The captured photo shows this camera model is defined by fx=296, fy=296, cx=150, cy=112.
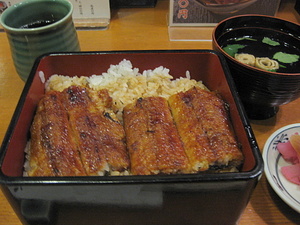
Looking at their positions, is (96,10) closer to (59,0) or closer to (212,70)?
(59,0)

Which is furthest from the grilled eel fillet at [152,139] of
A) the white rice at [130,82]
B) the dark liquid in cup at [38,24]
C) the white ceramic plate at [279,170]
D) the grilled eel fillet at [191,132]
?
the dark liquid in cup at [38,24]

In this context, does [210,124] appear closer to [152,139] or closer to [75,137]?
[152,139]

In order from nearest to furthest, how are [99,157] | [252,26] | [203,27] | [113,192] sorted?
[113,192] → [99,157] → [252,26] → [203,27]

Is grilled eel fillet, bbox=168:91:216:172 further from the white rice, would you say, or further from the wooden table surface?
the wooden table surface

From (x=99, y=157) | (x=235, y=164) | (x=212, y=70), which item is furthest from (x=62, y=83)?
(x=235, y=164)

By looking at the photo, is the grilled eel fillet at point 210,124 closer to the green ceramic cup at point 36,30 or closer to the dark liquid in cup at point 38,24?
the green ceramic cup at point 36,30

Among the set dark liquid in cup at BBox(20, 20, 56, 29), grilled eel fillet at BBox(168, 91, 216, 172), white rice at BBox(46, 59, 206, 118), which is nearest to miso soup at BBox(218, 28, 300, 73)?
white rice at BBox(46, 59, 206, 118)

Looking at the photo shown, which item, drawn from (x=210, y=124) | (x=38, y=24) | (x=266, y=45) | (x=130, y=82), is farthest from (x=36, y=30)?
(x=266, y=45)
